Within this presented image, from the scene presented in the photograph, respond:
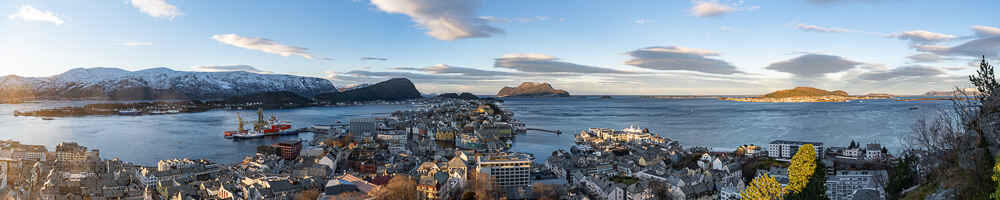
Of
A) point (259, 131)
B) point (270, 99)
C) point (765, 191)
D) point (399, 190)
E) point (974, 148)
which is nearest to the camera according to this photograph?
point (974, 148)

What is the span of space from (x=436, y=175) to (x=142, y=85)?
96.5 metres

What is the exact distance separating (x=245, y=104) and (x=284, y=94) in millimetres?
12851

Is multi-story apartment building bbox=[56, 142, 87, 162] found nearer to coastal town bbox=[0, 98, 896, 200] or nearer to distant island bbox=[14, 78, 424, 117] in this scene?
coastal town bbox=[0, 98, 896, 200]

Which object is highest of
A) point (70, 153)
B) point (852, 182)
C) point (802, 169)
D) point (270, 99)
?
point (270, 99)

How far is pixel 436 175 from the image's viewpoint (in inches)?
501

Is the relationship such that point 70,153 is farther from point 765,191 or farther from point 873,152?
point 873,152

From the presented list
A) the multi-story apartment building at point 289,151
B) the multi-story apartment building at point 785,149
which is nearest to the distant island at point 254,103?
the multi-story apartment building at point 289,151

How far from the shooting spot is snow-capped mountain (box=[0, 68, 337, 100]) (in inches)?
2975

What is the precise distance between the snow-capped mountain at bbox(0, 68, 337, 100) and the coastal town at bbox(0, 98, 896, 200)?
66.6 metres

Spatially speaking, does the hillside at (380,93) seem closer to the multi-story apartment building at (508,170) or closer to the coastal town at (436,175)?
the coastal town at (436,175)

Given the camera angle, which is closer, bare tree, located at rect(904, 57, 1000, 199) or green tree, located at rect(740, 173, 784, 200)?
bare tree, located at rect(904, 57, 1000, 199)

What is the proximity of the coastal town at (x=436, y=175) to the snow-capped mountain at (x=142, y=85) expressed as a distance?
66.6 m

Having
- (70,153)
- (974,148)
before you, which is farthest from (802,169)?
(70,153)

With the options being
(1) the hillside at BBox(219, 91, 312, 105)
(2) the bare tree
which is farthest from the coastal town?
(1) the hillside at BBox(219, 91, 312, 105)
